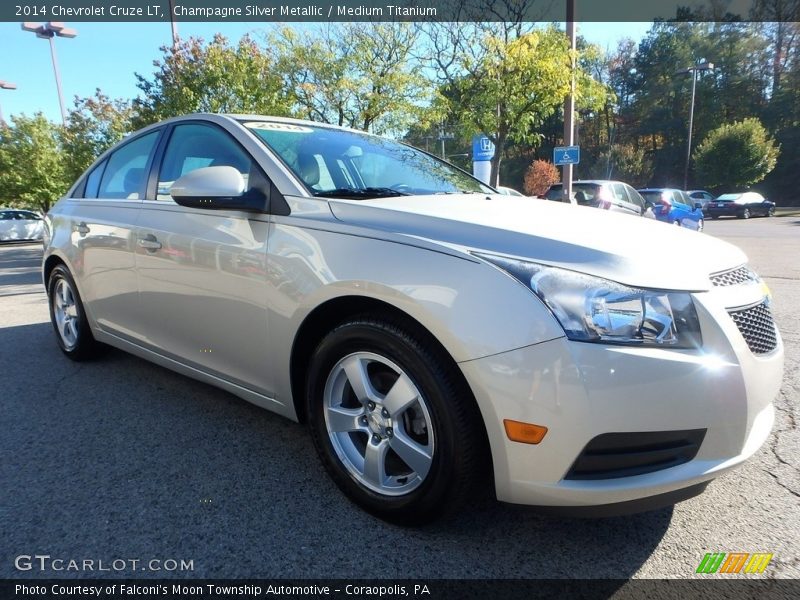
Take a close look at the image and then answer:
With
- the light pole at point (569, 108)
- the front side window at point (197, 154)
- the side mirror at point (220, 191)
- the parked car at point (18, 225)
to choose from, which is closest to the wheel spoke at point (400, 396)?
the side mirror at point (220, 191)

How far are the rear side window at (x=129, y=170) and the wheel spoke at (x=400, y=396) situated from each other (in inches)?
85.1

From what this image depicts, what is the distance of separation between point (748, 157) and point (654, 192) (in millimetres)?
26903

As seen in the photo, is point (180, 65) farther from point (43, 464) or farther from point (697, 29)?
point (697, 29)

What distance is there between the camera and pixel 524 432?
1614 millimetres

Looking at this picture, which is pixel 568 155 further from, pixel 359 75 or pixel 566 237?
pixel 566 237

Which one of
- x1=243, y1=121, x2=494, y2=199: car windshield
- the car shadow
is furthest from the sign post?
the car shadow

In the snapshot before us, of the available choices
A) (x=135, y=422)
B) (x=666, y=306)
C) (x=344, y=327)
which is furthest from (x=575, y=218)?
(x=135, y=422)

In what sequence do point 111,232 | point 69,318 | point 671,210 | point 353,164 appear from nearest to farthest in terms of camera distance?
point 353,164
point 111,232
point 69,318
point 671,210

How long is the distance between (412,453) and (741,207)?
1261 inches

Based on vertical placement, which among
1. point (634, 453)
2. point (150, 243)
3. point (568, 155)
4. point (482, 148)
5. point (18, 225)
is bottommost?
point (18, 225)

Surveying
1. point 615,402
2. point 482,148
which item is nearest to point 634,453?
point 615,402

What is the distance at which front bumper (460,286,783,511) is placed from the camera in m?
1.52

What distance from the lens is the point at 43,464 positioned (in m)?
2.48

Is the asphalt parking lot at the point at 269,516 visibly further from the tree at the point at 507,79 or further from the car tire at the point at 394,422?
the tree at the point at 507,79
